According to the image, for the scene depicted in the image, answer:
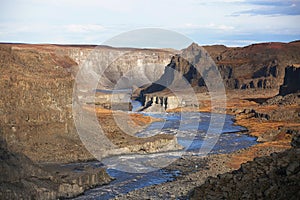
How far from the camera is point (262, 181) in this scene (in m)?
20.1

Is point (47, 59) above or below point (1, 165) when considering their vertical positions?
above

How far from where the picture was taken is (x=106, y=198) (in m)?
28.9

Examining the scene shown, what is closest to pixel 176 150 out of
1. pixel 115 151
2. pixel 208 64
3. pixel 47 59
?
pixel 115 151

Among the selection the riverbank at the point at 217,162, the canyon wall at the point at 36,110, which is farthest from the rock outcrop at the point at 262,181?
the canyon wall at the point at 36,110

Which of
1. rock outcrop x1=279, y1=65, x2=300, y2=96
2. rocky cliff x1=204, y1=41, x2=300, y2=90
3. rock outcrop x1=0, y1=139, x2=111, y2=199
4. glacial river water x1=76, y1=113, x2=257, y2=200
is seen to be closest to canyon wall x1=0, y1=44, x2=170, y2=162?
rock outcrop x1=0, y1=139, x2=111, y2=199

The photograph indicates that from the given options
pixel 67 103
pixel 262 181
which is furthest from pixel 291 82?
pixel 262 181

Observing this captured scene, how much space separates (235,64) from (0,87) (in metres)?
101

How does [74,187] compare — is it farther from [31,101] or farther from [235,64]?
[235,64]

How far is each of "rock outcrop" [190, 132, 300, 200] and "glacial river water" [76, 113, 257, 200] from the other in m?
9.69

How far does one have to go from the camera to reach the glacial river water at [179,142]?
104 feet

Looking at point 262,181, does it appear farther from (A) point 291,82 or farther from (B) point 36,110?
(A) point 291,82

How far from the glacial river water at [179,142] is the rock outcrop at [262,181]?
969 centimetres

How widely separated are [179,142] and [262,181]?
105 ft

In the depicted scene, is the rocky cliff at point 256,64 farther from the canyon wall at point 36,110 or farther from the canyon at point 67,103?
the canyon wall at point 36,110
